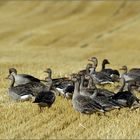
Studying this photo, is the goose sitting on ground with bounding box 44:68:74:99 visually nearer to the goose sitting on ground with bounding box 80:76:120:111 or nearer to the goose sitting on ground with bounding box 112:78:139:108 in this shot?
the goose sitting on ground with bounding box 80:76:120:111

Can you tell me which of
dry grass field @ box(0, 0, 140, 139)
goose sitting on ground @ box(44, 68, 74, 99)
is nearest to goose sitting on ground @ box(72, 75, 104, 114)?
dry grass field @ box(0, 0, 140, 139)

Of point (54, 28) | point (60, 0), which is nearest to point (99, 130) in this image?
point (54, 28)

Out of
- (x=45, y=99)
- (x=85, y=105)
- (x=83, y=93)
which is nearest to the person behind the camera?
(x=85, y=105)

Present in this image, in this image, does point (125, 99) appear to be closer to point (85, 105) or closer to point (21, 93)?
point (85, 105)

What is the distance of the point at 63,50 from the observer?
51.6 meters

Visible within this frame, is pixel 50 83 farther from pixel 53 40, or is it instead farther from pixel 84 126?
pixel 53 40

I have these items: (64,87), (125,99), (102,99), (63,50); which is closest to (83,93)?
(102,99)

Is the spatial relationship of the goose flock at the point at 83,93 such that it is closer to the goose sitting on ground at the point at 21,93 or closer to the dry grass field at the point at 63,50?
the goose sitting on ground at the point at 21,93

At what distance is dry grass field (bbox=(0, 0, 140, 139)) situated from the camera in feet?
44.0

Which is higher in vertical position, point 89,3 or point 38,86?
point 89,3

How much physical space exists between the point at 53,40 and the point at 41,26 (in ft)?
33.9

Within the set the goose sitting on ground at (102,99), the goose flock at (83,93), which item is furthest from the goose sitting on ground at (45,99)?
the goose sitting on ground at (102,99)

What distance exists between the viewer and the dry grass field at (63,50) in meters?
13.4

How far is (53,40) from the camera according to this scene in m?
65.2
